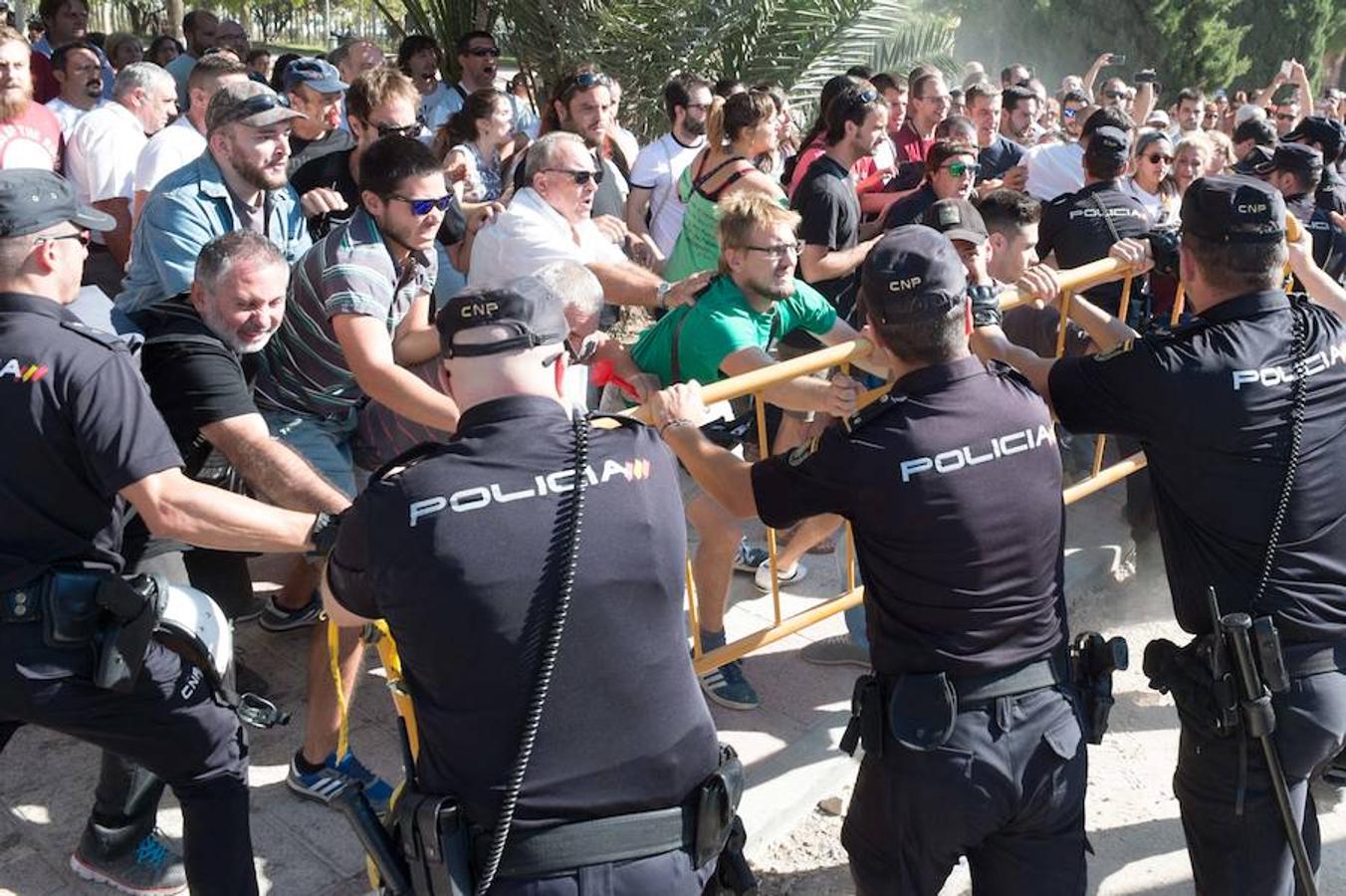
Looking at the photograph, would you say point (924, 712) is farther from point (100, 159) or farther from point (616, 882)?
point (100, 159)

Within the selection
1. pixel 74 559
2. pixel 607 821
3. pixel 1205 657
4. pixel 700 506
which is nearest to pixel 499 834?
pixel 607 821

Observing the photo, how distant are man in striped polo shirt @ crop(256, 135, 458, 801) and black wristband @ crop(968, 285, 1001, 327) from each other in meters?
1.69

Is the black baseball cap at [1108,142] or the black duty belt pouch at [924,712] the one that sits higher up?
the black baseball cap at [1108,142]

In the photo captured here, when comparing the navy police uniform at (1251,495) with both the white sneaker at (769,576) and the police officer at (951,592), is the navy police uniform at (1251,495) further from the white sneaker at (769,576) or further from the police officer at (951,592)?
the white sneaker at (769,576)

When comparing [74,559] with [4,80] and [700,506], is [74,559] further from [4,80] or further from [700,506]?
[4,80]

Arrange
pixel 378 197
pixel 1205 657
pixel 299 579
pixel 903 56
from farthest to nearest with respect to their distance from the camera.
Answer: pixel 903 56 < pixel 299 579 < pixel 378 197 < pixel 1205 657

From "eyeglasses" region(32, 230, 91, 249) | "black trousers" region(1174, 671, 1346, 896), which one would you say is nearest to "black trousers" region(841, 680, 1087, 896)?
"black trousers" region(1174, 671, 1346, 896)

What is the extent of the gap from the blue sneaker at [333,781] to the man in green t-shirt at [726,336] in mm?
1250

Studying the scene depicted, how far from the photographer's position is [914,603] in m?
2.98

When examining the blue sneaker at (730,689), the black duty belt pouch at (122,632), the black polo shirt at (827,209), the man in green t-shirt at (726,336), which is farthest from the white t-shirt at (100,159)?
the black duty belt pouch at (122,632)

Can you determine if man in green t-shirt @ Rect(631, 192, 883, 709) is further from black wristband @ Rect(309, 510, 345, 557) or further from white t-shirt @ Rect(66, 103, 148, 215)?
white t-shirt @ Rect(66, 103, 148, 215)

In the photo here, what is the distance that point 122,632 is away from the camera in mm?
2990

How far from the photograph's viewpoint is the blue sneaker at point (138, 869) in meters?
3.64

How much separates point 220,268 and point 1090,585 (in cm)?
434
